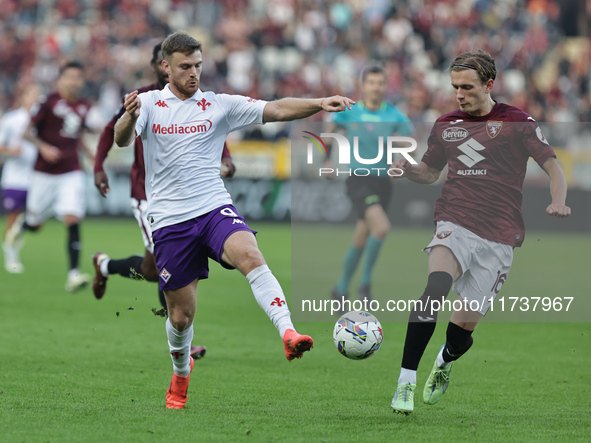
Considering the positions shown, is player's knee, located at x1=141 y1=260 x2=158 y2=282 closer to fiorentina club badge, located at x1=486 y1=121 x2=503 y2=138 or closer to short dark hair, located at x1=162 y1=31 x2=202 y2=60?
short dark hair, located at x1=162 y1=31 x2=202 y2=60

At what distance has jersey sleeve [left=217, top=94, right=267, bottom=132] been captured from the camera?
5793 millimetres

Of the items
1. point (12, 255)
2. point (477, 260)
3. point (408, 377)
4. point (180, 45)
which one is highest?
point (180, 45)

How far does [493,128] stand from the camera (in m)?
5.88

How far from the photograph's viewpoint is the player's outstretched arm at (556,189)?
17.8 ft

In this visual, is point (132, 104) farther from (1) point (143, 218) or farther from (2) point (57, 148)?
(2) point (57, 148)

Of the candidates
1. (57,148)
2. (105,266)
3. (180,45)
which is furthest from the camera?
(57,148)

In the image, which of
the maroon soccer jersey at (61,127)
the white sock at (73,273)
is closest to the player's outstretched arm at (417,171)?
the white sock at (73,273)

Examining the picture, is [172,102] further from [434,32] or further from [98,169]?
[434,32]

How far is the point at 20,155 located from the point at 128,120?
32.8 ft

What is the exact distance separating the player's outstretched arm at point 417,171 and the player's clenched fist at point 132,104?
5.66 feet

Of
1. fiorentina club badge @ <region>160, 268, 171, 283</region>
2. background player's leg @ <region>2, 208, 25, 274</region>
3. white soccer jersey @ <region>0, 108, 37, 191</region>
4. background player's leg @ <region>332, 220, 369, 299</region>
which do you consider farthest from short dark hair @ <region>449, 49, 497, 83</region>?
white soccer jersey @ <region>0, 108, 37, 191</region>

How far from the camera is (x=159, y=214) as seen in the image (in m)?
5.73

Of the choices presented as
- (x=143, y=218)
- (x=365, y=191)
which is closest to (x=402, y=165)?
(x=143, y=218)

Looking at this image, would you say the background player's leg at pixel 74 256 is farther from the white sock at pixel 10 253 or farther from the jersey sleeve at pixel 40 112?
the white sock at pixel 10 253
